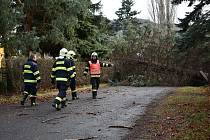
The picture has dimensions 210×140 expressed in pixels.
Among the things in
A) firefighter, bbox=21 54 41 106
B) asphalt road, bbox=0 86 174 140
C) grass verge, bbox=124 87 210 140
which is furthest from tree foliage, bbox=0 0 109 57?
grass verge, bbox=124 87 210 140

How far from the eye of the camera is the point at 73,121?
1257 cm

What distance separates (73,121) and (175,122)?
9.31 feet

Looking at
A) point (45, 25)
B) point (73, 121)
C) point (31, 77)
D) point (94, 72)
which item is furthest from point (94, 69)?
point (45, 25)

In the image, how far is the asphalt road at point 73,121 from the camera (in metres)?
10.3

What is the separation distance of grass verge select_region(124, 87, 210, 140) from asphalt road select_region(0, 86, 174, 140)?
1.19 ft

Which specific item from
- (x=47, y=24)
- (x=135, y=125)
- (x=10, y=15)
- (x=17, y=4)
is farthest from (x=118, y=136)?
(x=47, y=24)

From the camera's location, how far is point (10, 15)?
2303 cm

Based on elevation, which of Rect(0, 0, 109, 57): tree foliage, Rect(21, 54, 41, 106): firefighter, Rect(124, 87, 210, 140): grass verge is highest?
Rect(0, 0, 109, 57): tree foliage

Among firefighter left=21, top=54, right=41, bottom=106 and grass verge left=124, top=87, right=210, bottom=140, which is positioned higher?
firefighter left=21, top=54, right=41, bottom=106

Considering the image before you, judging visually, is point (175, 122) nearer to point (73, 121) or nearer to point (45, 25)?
point (73, 121)

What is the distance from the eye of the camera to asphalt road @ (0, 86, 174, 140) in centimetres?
1034

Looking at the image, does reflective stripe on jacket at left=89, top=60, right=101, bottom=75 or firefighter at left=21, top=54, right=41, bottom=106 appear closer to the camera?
firefighter at left=21, top=54, right=41, bottom=106

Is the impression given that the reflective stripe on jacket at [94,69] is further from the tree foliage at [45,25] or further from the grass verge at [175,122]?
the tree foliage at [45,25]

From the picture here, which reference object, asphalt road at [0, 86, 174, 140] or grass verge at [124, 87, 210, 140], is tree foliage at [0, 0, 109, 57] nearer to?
asphalt road at [0, 86, 174, 140]
